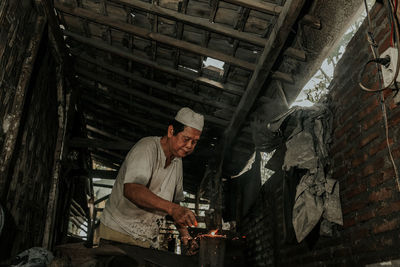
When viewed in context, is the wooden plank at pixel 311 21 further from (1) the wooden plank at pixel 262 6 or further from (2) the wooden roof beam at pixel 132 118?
(2) the wooden roof beam at pixel 132 118

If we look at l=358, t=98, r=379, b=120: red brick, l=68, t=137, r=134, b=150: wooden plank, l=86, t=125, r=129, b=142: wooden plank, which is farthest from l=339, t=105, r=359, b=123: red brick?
l=86, t=125, r=129, b=142: wooden plank

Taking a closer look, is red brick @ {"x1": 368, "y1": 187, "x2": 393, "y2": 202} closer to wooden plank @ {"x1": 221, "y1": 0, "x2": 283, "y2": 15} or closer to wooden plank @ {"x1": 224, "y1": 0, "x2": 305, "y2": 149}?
wooden plank @ {"x1": 224, "y1": 0, "x2": 305, "y2": 149}

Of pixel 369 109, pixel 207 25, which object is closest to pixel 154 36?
pixel 207 25

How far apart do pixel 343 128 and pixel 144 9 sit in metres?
2.67

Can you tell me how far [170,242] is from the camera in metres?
8.39

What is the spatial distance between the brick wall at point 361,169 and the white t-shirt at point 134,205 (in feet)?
5.61

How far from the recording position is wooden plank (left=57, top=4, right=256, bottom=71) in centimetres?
460

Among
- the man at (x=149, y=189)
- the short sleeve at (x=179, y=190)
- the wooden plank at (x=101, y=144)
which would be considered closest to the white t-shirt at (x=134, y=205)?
the man at (x=149, y=189)

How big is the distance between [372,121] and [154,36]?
2.96m

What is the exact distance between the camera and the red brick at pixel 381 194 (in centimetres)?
257

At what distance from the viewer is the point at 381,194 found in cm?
269

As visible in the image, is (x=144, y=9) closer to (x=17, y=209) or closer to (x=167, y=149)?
(x=167, y=149)

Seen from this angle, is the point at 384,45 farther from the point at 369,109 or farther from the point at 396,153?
the point at 396,153

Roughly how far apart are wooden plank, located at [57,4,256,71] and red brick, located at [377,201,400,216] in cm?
252
